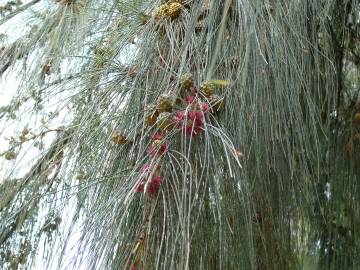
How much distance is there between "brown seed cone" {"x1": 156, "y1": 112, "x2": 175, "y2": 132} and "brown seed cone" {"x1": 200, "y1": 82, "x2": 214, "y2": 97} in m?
0.05

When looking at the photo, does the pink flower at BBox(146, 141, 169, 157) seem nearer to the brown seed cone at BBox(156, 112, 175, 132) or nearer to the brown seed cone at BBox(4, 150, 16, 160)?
the brown seed cone at BBox(156, 112, 175, 132)

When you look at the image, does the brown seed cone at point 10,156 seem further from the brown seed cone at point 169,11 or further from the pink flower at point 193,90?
the pink flower at point 193,90

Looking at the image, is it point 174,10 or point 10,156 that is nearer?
point 174,10

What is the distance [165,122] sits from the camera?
749 millimetres

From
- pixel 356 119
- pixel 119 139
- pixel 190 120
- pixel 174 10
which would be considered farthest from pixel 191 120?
pixel 356 119

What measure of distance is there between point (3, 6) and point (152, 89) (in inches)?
53.9

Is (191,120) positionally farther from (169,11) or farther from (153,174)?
(169,11)

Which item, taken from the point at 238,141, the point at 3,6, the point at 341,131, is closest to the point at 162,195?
the point at 238,141

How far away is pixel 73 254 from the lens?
689 millimetres

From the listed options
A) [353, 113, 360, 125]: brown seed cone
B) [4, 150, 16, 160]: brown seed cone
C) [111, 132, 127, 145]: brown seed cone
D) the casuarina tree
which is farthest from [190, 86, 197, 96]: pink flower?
[4, 150, 16, 160]: brown seed cone

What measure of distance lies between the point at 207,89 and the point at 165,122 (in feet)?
0.21

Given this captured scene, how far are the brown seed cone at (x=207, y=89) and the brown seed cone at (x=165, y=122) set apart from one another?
0.05 metres

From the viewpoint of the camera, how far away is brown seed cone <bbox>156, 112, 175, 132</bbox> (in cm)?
74

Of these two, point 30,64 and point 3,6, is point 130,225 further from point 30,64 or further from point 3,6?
point 3,6
